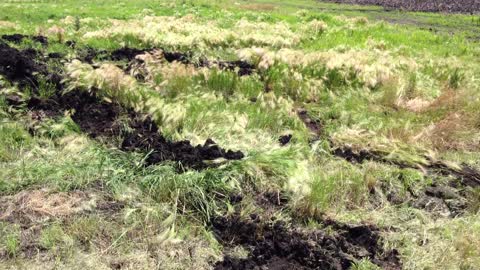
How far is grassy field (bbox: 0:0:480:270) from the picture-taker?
3715 millimetres

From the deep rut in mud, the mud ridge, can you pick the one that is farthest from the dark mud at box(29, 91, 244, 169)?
the mud ridge

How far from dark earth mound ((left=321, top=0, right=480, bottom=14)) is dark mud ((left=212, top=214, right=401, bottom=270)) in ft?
89.3

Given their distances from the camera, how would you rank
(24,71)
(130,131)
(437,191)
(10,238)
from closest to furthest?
(10,238) < (437,191) < (130,131) < (24,71)

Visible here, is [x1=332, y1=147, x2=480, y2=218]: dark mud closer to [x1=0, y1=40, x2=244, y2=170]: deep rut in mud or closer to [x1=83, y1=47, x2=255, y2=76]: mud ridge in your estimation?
[x1=0, y1=40, x2=244, y2=170]: deep rut in mud

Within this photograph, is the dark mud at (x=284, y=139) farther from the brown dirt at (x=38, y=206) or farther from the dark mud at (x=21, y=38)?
the dark mud at (x=21, y=38)

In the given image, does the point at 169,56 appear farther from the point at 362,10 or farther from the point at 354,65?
the point at 362,10

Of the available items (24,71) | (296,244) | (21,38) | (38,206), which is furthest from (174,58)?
(296,244)

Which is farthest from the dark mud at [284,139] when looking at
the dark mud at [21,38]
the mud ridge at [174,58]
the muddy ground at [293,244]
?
the dark mud at [21,38]

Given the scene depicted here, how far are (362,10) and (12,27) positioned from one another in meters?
21.2

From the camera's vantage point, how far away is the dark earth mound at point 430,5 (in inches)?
1109

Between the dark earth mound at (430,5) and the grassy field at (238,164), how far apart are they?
854 inches

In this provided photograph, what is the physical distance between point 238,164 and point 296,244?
1.12 m

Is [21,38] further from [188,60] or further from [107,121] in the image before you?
[107,121]

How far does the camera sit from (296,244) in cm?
375
